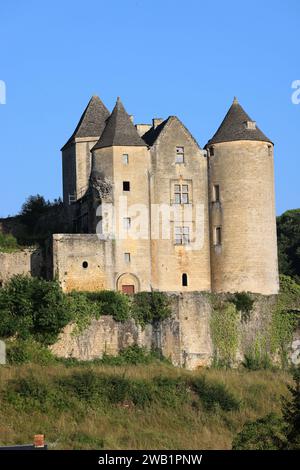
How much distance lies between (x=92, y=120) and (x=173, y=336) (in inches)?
545

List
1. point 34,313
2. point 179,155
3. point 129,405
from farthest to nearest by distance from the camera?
point 179,155 < point 34,313 < point 129,405

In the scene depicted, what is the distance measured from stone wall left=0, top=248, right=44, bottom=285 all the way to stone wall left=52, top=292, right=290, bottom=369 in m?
5.45

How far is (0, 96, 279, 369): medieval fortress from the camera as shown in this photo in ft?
151

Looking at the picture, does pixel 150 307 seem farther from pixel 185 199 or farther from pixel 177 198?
pixel 185 199

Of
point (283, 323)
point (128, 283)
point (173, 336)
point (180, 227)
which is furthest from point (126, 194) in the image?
point (283, 323)

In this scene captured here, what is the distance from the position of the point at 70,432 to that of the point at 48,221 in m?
20.3

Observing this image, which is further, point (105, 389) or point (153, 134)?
point (153, 134)

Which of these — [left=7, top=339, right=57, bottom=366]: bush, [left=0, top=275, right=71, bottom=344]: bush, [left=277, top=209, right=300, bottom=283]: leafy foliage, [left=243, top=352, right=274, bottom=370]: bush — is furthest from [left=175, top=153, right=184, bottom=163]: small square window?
[left=277, top=209, right=300, bottom=283]: leafy foliage

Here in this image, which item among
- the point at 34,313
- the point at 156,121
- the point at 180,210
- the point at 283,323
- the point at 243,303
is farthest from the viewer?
the point at 156,121

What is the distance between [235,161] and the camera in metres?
49.0

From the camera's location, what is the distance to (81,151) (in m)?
53.9

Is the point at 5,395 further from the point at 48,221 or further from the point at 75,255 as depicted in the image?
the point at 48,221

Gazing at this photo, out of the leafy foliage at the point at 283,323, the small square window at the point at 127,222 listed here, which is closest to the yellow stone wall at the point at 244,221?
the leafy foliage at the point at 283,323

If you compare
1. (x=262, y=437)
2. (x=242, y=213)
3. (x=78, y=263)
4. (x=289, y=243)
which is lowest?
(x=262, y=437)
